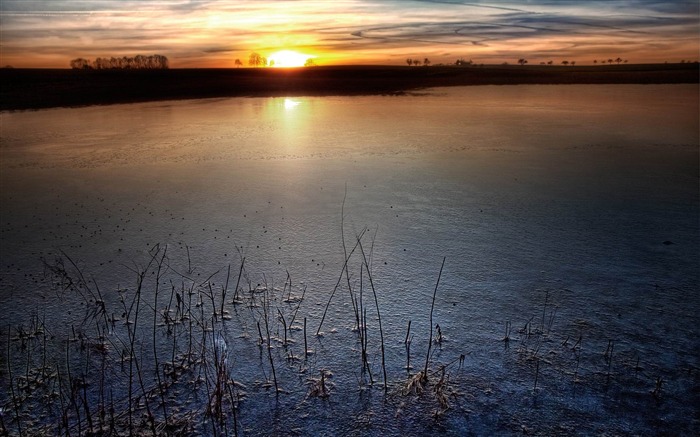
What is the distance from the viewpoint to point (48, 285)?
11.9 ft

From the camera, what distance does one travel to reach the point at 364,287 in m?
3.54

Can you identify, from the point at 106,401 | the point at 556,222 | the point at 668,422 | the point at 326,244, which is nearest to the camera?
the point at 668,422

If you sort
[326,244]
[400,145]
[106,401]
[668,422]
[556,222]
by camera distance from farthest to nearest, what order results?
[400,145] → [556,222] → [326,244] → [106,401] → [668,422]

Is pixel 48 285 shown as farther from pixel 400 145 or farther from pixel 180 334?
pixel 400 145

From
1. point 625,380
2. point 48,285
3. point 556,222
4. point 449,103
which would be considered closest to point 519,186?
point 556,222

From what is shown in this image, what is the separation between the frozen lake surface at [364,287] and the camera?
2.42 metres

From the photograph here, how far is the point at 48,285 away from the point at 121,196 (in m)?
2.40

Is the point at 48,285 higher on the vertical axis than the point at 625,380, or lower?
higher

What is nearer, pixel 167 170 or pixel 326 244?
pixel 326 244

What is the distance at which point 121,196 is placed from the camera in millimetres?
5875

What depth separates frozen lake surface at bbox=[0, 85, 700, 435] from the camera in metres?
2.42

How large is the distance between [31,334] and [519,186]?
5.12m

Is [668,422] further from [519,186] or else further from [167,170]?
[167,170]

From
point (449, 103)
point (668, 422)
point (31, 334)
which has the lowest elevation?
point (668, 422)
